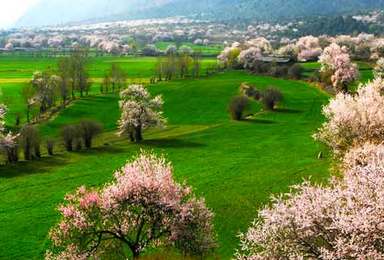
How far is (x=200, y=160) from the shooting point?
7612cm

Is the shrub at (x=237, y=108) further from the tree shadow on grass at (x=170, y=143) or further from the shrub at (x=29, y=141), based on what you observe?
the shrub at (x=29, y=141)

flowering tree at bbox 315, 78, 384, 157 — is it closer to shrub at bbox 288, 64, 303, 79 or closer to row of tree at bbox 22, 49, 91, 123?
row of tree at bbox 22, 49, 91, 123

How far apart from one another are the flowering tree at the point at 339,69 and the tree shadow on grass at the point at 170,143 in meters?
49.5

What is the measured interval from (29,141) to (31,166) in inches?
214

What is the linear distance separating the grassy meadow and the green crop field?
106 millimetres

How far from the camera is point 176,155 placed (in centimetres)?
A: 7912

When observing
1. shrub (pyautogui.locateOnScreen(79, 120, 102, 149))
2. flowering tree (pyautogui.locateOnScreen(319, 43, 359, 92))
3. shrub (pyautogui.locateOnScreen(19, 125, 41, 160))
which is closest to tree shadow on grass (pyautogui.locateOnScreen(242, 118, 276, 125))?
flowering tree (pyautogui.locateOnScreen(319, 43, 359, 92))

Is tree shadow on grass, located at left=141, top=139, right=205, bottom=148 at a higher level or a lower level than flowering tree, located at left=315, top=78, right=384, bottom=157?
lower

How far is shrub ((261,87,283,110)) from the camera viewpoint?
4441 inches

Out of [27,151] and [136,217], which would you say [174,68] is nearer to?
[27,151]

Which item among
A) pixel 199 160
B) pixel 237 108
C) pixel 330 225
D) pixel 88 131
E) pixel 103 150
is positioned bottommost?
pixel 103 150

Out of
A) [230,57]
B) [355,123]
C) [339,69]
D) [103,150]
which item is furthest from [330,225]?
[230,57]

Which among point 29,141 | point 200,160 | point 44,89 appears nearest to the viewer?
point 200,160

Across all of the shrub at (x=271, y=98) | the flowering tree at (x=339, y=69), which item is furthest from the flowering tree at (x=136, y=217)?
the flowering tree at (x=339, y=69)
